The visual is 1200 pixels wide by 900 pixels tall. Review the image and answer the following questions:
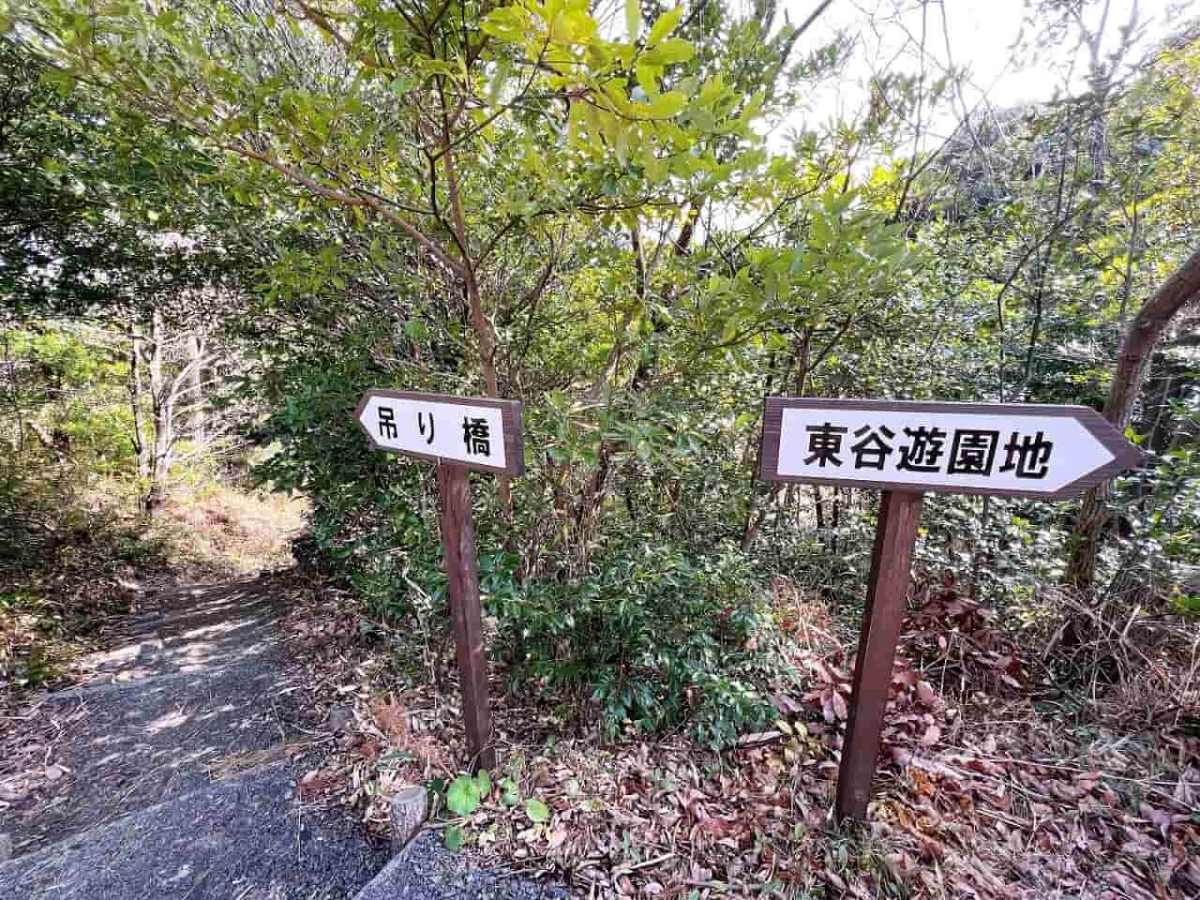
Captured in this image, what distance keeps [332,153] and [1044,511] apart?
163 inches

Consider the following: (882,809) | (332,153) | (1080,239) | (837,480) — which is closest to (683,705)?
(882,809)

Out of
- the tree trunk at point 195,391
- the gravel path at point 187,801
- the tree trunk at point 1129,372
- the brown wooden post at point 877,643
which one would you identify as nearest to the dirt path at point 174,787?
the gravel path at point 187,801

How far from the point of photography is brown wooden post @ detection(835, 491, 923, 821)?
1.54 meters

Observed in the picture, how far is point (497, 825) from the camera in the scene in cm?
194

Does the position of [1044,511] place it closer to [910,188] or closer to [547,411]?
[910,188]

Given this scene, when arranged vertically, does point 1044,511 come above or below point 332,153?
below

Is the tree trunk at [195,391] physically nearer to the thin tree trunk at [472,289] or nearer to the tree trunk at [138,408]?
the tree trunk at [138,408]

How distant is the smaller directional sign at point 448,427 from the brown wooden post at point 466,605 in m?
0.12

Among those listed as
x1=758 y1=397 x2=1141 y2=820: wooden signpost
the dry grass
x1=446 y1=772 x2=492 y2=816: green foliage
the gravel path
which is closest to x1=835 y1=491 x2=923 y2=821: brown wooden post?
x1=758 y1=397 x2=1141 y2=820: wooden signpost

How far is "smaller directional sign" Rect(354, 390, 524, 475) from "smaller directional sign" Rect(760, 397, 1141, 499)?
794 mm

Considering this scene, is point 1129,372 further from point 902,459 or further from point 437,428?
point 437,428

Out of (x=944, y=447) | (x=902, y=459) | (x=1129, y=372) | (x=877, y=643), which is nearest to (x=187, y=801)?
(x=877, y=643)

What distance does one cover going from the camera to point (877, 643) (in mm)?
1616

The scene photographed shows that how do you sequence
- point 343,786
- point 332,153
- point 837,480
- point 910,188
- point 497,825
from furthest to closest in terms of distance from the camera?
point 910,188 < point 343,786 < point 497,825 < point 332,153 < point 837,480
